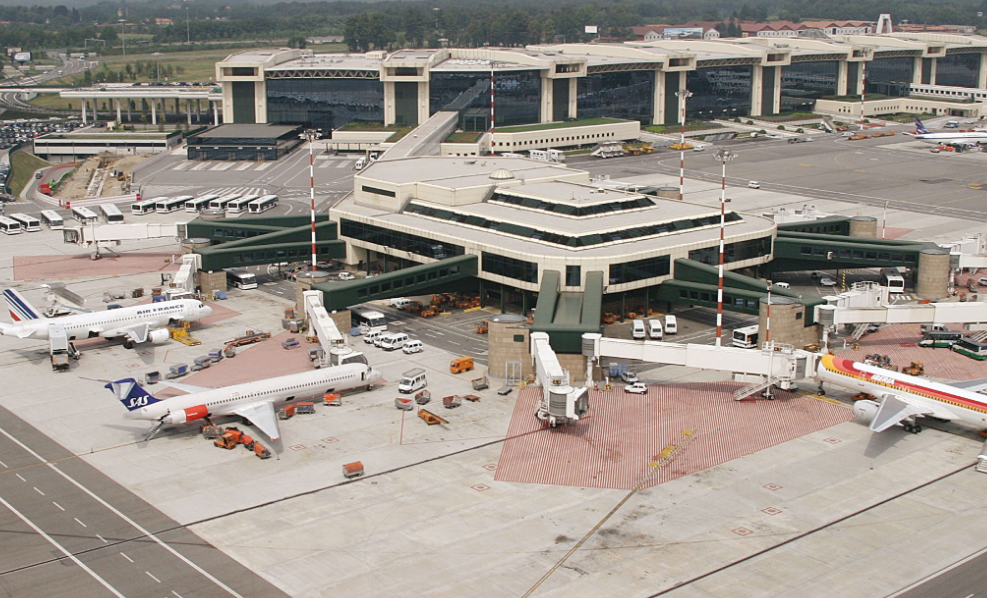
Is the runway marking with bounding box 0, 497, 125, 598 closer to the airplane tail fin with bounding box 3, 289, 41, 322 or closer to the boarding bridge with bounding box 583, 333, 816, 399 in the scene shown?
the airplane tail fin with bounding box 3, 289, 41, 322

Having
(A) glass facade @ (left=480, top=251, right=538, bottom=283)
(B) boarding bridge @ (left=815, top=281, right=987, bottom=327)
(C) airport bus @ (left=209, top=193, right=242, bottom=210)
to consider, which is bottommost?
(C) airport bus @ (left=209, top=193, right=242, bottom=210)

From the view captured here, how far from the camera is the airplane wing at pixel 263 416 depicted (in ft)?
265

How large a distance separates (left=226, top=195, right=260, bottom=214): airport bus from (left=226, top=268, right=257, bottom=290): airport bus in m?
41.8

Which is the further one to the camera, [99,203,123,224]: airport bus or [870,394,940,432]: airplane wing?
[99,203,123,224]: airport bus

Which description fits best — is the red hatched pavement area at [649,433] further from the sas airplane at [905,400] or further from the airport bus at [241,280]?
the airport bus at [241,280]

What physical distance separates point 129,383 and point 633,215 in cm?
6175

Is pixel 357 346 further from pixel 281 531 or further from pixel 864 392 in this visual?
pixel 864 392

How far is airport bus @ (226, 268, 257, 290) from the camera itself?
130m

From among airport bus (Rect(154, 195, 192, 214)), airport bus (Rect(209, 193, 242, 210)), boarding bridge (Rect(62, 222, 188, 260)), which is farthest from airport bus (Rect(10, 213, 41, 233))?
airport bus (Rect(209, 193, 242, 210))

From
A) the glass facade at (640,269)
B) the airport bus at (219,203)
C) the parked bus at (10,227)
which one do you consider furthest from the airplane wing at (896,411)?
the parked bus at (10,227)

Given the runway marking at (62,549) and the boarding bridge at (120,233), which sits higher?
the boarding bridge at (120,233)

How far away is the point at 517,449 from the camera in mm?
80125

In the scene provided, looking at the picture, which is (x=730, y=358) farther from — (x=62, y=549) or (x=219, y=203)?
(x=219, y=203)

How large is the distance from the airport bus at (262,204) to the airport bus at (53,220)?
28257 millimetres
